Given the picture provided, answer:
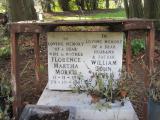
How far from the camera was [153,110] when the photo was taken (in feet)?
17.0

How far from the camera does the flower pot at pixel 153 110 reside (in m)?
5.14

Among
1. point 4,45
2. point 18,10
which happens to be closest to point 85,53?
point 4,45

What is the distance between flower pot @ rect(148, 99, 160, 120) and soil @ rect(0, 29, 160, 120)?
75 centimetres

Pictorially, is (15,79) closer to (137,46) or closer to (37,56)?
(37,56)

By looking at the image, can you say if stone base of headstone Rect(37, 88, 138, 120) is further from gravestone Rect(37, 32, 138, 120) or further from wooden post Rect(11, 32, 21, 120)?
wooden post Rect(11, 32, 21, 120)

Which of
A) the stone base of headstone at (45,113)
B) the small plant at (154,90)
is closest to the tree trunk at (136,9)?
the small plant at (154,90)

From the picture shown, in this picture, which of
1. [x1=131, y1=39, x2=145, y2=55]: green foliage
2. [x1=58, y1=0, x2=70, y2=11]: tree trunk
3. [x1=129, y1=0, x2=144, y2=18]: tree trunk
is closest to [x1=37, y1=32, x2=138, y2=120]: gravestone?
[x1=131, y1=39, x2=145, y2=55]: green foliage

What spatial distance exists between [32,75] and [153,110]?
3.40 m

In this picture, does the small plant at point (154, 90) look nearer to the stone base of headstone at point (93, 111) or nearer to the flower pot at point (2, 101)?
the stone base of headstone at point (93, 111)

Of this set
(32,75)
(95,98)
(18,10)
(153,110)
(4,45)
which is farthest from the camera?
(18,10)

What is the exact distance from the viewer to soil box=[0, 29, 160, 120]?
6688 mm

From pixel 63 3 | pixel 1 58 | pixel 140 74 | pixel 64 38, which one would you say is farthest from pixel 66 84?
pixel 63 3

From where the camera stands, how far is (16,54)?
5.61 meters

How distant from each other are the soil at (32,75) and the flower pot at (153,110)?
0.75 meters
